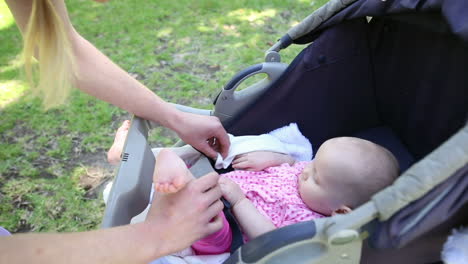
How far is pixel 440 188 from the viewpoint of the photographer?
2.84ft

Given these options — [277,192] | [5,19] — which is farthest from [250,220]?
[5,19]

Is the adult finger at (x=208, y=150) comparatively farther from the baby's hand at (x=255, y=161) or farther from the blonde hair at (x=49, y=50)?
the blonde hair at (x=49, y=50)

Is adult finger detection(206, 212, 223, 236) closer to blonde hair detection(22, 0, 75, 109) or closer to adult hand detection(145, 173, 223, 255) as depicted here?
adult hand detection(145, 173, 223, 255)

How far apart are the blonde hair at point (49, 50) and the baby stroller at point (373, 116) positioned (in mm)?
283

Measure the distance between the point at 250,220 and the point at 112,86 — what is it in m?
0.62

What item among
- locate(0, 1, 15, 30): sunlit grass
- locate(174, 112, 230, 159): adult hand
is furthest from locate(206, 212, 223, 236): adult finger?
locate(0, 1, 15, 30): sunlit grass

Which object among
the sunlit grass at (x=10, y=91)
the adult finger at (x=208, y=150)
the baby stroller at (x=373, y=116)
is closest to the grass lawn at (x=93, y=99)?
the sunlit grass at (x=10, y=91)

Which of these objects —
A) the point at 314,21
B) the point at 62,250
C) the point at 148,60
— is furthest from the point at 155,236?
the point at 148,60

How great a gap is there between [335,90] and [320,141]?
0.21 meters

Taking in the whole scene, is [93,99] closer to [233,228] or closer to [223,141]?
[223,141]

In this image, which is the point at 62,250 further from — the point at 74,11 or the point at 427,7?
the point at 74,11

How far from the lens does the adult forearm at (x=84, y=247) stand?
0.91 m

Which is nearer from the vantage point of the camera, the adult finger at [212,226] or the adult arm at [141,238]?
the adult arm at [141,238]

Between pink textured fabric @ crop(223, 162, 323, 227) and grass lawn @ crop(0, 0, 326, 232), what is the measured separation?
0.91m
